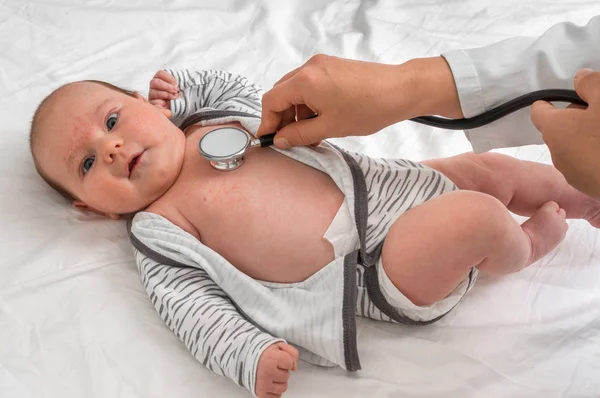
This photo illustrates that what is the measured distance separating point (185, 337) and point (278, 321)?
0.44ft

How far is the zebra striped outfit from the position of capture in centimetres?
85

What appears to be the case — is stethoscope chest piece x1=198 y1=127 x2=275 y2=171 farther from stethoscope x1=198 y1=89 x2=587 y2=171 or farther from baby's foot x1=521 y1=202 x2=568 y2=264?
baby's foot x1=521 y1=202 x2=568 y2=264

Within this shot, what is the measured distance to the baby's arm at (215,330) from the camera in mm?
796

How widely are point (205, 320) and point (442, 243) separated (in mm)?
345

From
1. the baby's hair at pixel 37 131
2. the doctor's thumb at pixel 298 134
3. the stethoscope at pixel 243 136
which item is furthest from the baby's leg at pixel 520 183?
the baby's hair at pixel 37 131

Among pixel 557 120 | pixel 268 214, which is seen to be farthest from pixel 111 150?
pixel 557 120

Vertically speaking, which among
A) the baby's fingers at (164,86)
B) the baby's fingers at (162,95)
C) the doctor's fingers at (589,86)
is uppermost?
the doctor's fingers at (589,86)

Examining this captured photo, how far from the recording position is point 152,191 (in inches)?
38.8

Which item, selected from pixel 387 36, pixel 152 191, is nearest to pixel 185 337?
pixel 152 191

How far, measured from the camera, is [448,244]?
0.82 metres

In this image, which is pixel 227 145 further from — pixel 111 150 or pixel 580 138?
pixel 580 138

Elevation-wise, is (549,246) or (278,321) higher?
(549,246)

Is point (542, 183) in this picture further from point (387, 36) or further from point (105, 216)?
point (105, 216)

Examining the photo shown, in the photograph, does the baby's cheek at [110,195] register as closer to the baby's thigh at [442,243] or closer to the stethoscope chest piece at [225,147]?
the stethoscope chest piece at [225,147]
